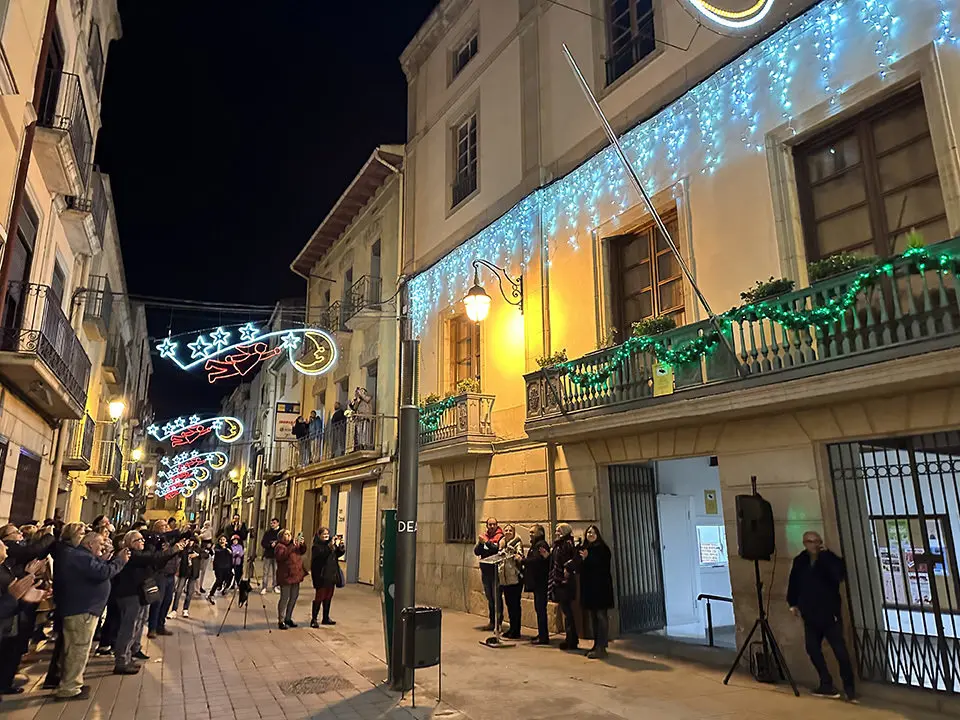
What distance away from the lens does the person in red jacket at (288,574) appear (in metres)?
11.8

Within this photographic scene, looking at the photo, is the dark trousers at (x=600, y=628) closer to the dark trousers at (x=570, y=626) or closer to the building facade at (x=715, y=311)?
the dark trousers at (x=570, y=626)

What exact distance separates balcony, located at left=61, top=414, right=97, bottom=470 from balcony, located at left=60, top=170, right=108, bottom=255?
15.1ft

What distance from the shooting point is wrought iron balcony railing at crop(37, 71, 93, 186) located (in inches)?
455

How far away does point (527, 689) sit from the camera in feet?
24.8

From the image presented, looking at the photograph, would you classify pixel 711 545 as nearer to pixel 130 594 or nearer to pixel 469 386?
pixel 469 386

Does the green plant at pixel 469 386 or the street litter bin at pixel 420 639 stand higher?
the green plant at pixel 469 386

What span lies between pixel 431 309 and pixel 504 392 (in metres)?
4.04

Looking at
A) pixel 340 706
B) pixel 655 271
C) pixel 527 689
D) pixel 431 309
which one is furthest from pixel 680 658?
pixel 431 309

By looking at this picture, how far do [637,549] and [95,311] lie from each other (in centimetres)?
1407

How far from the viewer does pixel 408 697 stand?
7.23 m

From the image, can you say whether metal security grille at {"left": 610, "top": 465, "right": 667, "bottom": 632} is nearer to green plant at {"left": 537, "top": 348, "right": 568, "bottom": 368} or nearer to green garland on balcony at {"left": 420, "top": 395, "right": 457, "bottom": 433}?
green plant at {"left": 537, "top": 348, "right": 568, "bottom": 368}

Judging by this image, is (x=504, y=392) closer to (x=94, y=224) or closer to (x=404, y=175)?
(x=404, y=175)

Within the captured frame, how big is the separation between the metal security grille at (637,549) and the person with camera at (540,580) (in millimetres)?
1283

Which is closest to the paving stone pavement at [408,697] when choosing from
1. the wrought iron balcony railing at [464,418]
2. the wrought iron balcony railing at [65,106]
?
the wrought iron balcony railing at [464,418]
